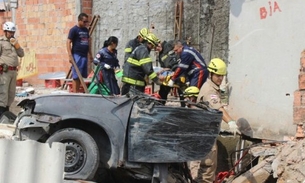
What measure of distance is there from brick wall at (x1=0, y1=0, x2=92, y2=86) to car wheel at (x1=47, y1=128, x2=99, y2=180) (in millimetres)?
8187

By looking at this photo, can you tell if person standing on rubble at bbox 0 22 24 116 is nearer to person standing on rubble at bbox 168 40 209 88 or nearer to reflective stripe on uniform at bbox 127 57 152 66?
reflective stripe on uniform at bbox 127 57 152 66

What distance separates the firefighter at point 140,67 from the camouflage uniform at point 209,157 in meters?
1.72

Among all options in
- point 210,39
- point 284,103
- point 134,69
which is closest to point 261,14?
point 284,103

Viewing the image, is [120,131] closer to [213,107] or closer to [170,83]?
[213,107]

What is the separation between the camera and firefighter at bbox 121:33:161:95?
852cm

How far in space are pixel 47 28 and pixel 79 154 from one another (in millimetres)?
9111

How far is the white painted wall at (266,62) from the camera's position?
8.02 meters

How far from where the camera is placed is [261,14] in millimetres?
8508

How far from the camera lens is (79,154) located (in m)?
5.31

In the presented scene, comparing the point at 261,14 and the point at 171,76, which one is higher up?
the point at 261,14

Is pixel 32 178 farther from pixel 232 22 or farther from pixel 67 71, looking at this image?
pixel 67 71

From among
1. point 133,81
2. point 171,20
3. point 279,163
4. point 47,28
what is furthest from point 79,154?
point 47,28

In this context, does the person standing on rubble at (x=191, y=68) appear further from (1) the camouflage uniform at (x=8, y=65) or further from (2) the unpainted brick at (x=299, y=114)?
(2) the unpainted brick at (x=299, y=114)

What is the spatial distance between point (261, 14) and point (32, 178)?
532 cm
